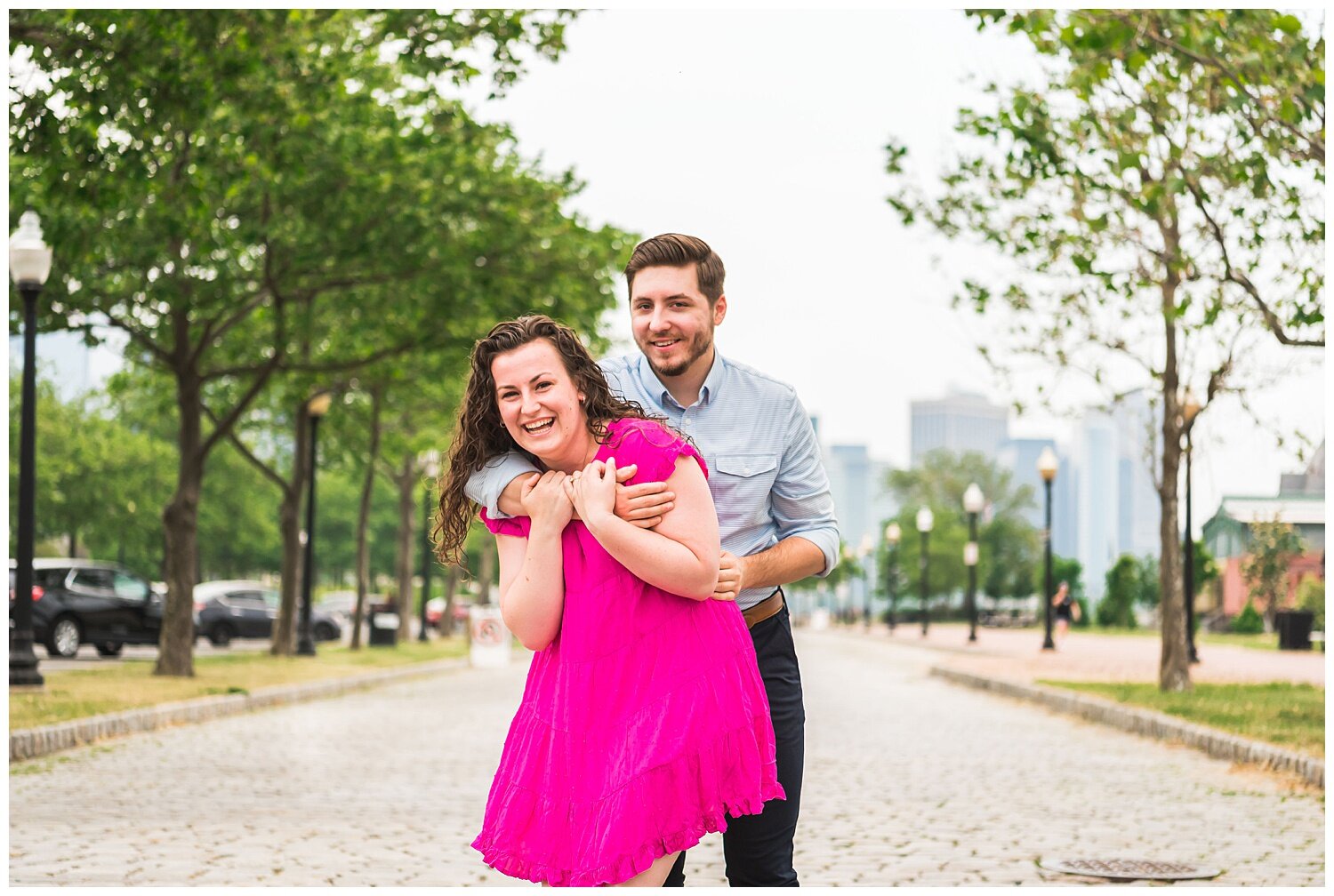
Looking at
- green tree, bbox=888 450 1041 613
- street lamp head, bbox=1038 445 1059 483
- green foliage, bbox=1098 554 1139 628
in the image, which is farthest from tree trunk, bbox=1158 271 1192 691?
green tree, bbox=888 450 1041 613

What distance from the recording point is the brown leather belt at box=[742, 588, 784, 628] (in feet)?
13.5

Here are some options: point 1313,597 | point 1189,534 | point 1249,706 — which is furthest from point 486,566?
point 1249,706

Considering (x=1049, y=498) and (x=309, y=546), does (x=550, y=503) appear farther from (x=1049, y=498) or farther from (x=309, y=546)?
(x=1049, y=498)

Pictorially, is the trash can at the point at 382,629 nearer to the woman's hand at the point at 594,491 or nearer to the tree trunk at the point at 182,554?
the tree trunk at the point at 182,554

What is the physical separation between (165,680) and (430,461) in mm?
14224

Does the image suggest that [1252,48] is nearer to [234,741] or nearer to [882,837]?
[882,837]

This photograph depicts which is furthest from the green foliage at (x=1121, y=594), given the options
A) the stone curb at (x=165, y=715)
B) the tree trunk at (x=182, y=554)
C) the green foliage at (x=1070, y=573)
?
the tree trunk at (x=182, y=554)

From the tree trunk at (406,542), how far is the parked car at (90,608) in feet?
23.5

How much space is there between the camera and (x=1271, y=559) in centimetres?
4994

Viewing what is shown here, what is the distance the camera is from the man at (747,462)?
390 centimetres

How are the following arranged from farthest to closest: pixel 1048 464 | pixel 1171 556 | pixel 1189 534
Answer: pixel 1048 464 → pixel 1189 534 → pixel 1171 556

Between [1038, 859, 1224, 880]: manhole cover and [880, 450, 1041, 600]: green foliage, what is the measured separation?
9015 cm

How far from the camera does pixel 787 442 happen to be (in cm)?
415

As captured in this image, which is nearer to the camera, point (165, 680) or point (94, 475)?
point (165, 680)
